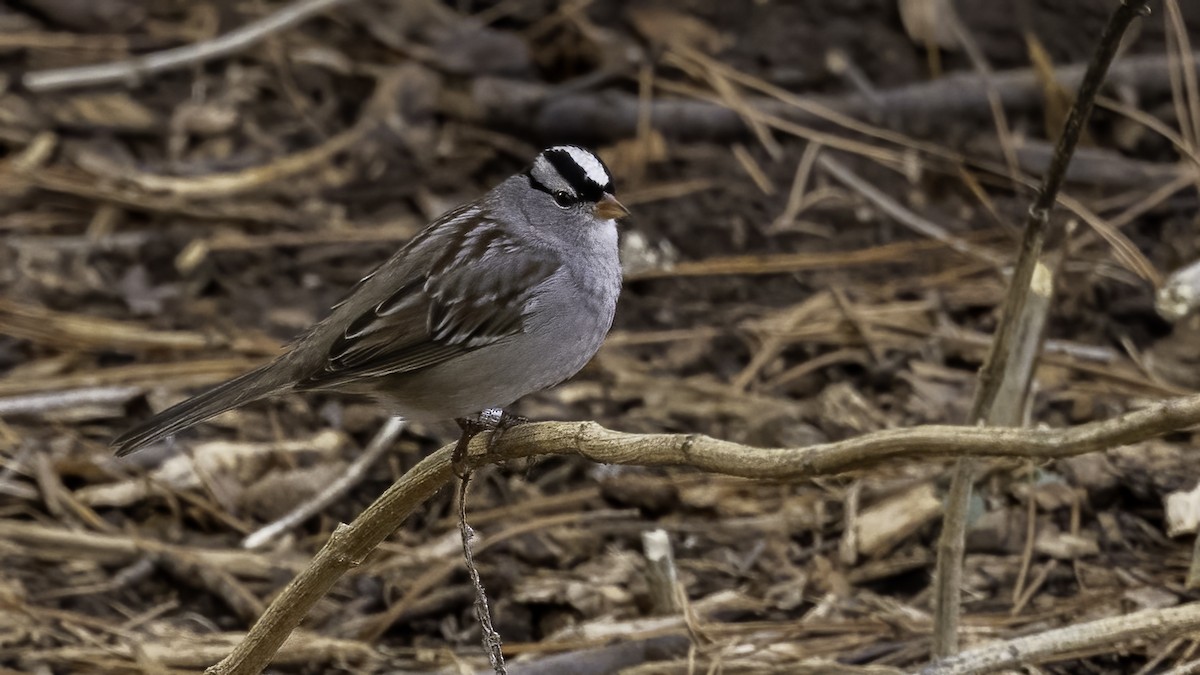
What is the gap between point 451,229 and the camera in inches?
149

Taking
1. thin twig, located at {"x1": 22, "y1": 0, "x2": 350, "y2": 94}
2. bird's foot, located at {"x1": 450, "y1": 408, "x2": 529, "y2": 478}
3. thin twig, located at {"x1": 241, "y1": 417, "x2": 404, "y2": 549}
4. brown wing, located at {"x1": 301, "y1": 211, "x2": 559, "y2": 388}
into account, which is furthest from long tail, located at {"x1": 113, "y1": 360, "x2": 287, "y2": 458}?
thin twig, located at {"x1": 22, "y1": 0, "x2": 350, "y2": 94}

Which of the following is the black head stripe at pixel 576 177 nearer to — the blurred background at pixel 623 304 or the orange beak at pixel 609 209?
the orange beak at pixel 609 209

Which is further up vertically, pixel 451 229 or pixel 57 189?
pixel 451 229

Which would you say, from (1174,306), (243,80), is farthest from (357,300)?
(243,80)

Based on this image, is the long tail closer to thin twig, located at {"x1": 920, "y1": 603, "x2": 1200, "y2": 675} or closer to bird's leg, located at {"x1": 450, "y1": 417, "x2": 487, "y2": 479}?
bird's leg, located at {"x1": 450, "y1": 417, "x2": 487, "y2": 479}

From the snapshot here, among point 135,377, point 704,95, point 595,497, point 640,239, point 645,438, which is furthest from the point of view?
point 704,95

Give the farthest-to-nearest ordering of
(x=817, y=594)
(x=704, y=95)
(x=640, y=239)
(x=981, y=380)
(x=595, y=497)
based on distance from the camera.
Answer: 1. (x=704, y=95)
2. (x=640, y=239)
3. (x=595, y=497)
4. (x=817, y=594)
5. (x=981, y=380)

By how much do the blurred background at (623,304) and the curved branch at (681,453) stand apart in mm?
875

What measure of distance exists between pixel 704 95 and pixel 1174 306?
9.80 feet

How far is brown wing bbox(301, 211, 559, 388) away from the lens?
140 inches

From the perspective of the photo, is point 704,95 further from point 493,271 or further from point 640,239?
point 493,271

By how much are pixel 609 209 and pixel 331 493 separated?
1.39 m

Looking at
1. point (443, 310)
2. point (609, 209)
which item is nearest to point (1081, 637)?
point (609, 209)

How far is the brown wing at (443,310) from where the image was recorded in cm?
356
